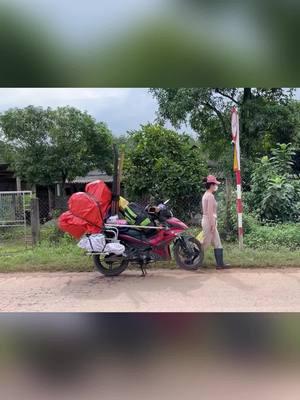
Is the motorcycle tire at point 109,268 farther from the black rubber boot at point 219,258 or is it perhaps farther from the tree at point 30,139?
the tree at point 30,139

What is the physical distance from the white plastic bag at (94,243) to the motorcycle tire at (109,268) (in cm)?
28

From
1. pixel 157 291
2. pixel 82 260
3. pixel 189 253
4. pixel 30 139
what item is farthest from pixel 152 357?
pixel 30 139

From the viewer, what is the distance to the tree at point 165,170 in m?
8.96

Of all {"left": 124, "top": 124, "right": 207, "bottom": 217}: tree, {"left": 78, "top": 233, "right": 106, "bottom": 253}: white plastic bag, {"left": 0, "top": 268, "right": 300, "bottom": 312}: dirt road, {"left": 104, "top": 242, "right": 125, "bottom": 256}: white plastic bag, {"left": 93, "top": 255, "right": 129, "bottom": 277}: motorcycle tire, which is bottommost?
{"left": 0, "top": 268, "right": 300, "bottom": 312}: dirt road

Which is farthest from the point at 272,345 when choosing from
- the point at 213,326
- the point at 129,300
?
the point at 129,300

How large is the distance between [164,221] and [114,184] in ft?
2.76

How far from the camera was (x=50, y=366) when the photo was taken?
305 centimetres

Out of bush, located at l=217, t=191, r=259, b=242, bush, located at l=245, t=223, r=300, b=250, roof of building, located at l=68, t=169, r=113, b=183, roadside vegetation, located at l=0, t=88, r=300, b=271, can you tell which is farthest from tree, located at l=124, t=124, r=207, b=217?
roof of building, located at l=68, t=169, r=113, b=183

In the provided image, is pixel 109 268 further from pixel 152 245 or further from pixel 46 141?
pixel 46 141

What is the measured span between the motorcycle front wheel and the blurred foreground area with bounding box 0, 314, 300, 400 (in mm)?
2032
